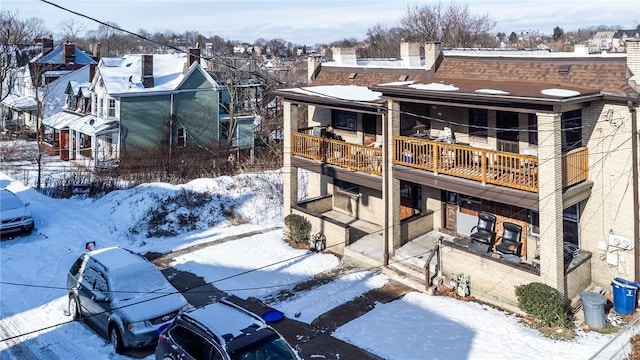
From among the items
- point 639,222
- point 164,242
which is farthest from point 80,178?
point 639,222

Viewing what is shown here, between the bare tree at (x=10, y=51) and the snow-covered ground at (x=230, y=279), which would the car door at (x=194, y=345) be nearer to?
the snow-covered ground at (x=230, y=279)

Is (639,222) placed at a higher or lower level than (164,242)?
higher

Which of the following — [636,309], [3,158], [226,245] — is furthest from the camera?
[3,158]

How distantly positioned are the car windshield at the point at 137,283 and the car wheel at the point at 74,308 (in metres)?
1.76

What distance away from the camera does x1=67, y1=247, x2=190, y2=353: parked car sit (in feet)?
38.7

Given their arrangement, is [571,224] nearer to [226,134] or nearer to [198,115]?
[198,115]

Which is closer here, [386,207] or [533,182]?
[533,182]

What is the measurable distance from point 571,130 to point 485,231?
3820 millimetres

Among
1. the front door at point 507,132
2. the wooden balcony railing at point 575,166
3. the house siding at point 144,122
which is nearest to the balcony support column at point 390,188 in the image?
the front door at point 507,132

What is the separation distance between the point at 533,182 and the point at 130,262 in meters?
10.5

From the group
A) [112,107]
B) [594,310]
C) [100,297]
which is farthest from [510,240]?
[112,107]

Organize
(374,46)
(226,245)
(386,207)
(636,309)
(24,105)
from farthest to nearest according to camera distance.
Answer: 1. (374,46)
2. (24,105)
3. (226,245)
4. (386,207)
5. (636,309)

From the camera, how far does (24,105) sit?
4788 cm

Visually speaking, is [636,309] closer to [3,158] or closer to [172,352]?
[172,352]
